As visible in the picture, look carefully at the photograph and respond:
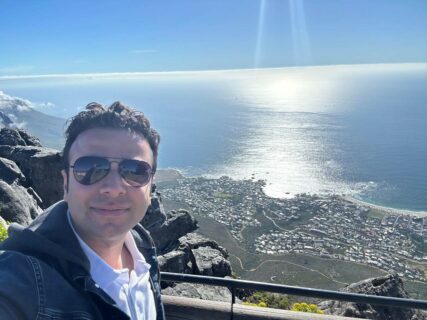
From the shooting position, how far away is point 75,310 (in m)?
2.06

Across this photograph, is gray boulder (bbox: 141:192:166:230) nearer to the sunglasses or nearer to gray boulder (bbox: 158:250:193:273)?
gray boulder (bbox: 158:250:193:273)

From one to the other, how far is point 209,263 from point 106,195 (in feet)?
41.9

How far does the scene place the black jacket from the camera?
1.87 m

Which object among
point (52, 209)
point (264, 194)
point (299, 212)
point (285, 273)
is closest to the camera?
point (52, 209)

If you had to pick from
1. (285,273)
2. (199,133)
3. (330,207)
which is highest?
(199,133)

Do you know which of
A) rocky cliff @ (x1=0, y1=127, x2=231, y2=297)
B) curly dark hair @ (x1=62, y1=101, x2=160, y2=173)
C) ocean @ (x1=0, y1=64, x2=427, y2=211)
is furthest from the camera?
ocean @ (x1=0, y1=64, x2=427, y2=211)

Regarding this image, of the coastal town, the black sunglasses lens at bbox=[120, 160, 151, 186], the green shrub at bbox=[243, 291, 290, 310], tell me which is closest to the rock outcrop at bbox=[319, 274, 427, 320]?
the green shrub at bbox=[243, 291, 290, 310]

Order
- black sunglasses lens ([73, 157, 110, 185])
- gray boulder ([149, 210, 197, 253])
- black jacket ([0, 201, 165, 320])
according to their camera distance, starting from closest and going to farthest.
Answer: black jacket ([0, 201, 165, 320]) < black sunglasses lens ([73, 157, 110, 185]) < gray boulder ([149, 210, 197, 253])

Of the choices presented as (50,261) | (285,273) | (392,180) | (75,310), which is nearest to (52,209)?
(50,261)

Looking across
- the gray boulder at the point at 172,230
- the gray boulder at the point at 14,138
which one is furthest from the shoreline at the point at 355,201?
the gray boulder at the point at 172,230

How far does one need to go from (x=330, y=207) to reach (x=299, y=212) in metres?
6.62

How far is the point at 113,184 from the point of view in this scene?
8.79 ft

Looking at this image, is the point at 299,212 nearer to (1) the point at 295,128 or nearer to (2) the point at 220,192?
(2) the point at 220,192

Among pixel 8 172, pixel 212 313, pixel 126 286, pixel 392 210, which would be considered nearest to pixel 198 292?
pixel 212 313
